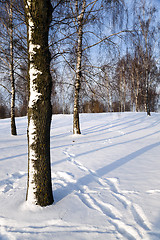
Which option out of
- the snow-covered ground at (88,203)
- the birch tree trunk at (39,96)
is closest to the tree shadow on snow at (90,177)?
the snow-covered ground at (88,203)

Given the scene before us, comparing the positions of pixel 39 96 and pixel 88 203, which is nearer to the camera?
pixel 39 96

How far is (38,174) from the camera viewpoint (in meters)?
2.05

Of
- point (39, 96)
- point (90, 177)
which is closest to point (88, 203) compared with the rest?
point (90, 177)

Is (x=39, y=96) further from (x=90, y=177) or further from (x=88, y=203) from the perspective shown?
(x=90, y=177)

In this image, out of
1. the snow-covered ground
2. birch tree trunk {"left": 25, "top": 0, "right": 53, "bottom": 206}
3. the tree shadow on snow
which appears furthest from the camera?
the tree shadow on snow

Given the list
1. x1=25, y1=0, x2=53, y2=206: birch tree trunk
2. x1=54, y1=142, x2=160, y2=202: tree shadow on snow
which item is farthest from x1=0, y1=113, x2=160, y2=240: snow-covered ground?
x1=25, y1=0, x2=53, y2=206: birch tree trunk

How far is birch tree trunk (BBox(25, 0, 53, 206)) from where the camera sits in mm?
1935

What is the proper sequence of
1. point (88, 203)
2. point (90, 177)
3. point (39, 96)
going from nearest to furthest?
point (39, 96)
point (88, 203)
point (90, 177)

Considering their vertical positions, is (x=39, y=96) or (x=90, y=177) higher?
(x=39, y=96)

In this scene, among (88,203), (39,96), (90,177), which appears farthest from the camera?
(90,177)

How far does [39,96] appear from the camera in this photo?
6.43 ft

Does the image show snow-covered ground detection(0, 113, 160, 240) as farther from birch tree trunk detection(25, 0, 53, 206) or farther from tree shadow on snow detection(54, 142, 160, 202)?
birch tree trunk detection(25, 0, 53, 206)

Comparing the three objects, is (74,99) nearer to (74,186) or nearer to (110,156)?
(110,156)

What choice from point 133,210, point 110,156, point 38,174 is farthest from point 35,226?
point 110,156
